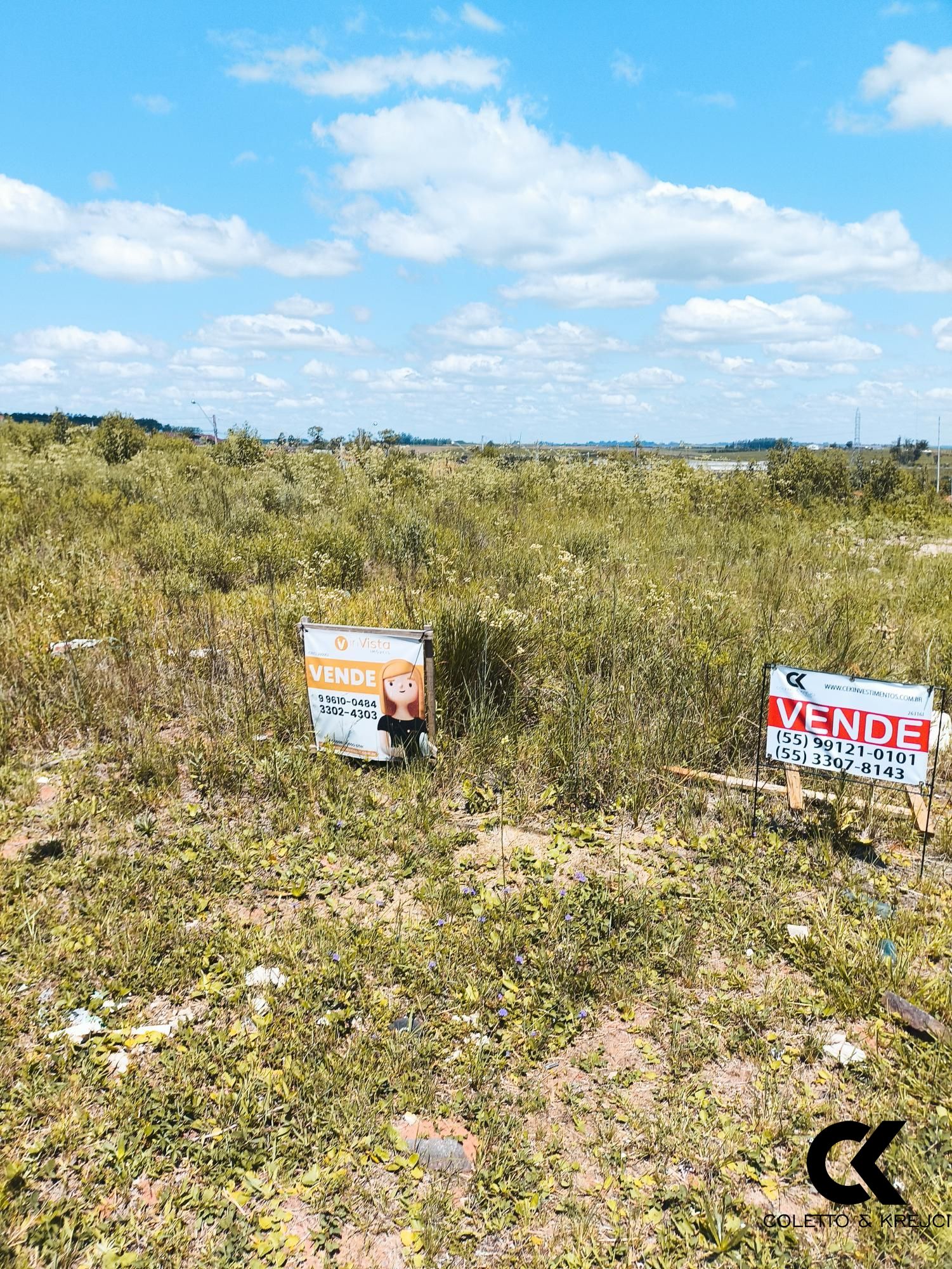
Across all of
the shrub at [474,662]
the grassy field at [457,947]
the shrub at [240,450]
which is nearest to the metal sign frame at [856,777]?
the grassy field at [457,947]

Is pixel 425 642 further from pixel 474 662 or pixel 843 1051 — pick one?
pixel 843 1051

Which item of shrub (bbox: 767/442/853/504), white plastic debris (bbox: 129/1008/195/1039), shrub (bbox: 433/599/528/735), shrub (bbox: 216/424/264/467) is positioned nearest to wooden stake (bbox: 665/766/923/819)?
shrub (bbox: 433/599/528/735)

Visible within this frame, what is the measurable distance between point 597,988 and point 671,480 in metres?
12.3

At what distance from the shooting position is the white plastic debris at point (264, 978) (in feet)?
9.57

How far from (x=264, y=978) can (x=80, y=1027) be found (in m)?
0.65

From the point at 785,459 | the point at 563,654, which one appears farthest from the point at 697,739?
the point at 785,459

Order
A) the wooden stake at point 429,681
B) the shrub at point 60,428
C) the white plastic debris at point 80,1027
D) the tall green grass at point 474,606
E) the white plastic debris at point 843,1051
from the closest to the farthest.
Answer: the white plastic debris at point 843,1051, the white plastic debris at point 80,1027, the wooden stake at point 429,681, the tall green grass at point 474,606, the shrub at point 60,428

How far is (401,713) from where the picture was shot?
14.6 feet

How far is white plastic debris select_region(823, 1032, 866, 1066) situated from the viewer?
8.38 ft

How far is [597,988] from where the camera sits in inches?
115

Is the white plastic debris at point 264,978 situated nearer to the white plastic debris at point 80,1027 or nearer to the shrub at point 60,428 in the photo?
the white plastic debris at point 80,1027

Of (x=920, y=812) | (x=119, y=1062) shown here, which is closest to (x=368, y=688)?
(x=119, y=1062)

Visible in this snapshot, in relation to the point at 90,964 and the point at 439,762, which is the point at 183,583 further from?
the point at 90,964

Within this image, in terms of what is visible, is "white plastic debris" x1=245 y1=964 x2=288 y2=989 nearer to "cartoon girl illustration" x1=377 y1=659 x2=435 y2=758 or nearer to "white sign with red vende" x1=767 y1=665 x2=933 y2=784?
"cartoon girl illustration" x1=377 y1=659 x2=435 y2=758
